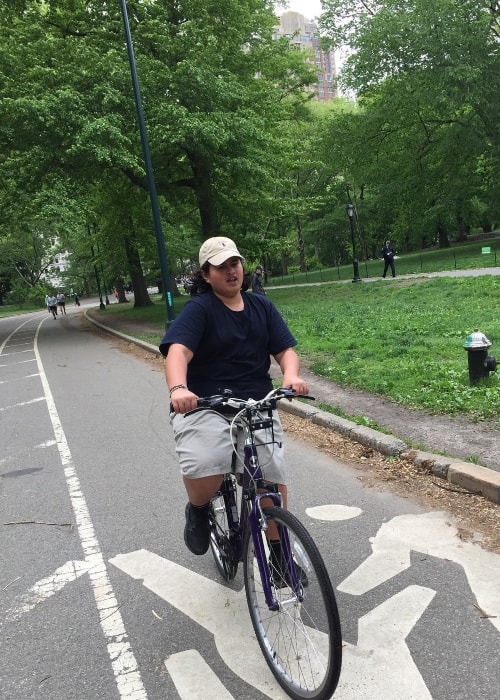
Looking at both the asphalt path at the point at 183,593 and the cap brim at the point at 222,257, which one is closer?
the asphalt path at the point at 183,593

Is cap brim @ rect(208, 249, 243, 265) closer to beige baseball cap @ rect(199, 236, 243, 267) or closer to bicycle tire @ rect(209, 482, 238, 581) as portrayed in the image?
beige baseball cap @ rect(199, 236, 243, 267)

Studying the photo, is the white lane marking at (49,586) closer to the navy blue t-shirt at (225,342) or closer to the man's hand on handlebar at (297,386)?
the navy blue t-shirt at (225,342)

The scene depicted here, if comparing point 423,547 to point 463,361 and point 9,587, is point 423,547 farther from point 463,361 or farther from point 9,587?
point 463,361

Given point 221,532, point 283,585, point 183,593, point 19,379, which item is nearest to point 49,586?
point 183,593

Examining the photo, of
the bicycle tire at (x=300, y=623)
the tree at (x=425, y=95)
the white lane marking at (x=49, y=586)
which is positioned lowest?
the white lane marking at (x=49, y=586)

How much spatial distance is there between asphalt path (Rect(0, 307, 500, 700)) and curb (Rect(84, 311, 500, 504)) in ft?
1.59

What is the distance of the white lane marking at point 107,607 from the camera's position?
264 centimetres

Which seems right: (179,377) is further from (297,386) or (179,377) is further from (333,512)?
(333,512)

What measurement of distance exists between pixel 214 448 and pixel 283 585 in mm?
713

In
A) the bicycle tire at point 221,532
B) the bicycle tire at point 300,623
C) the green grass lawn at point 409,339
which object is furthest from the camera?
the green grass lawn at point 409,339

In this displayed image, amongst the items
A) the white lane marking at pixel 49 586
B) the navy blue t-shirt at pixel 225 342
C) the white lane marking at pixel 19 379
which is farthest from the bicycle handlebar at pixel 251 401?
the white lane marking at pixel 19 379

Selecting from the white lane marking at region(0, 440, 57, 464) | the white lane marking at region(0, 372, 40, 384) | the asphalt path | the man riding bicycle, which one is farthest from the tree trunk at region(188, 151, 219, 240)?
the man riding bicycle

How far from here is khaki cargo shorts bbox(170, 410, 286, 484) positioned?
2748mm

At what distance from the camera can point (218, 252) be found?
9.53ft
